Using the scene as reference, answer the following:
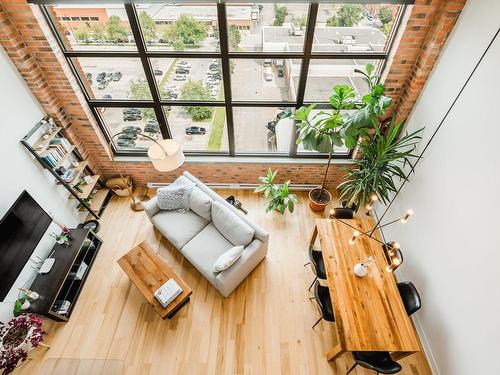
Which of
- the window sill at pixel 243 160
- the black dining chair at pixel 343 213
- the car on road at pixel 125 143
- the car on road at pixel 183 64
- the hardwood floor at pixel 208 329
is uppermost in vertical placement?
the car on road at pixel 183 64

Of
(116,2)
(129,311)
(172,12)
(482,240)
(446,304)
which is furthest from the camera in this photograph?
(129,311)

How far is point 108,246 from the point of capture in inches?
173

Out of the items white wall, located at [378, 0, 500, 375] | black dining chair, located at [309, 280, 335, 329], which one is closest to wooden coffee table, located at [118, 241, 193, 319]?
black dining chair, located at [309, 280, 335, 329]

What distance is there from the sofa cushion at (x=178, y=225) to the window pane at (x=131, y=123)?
4.40 feet

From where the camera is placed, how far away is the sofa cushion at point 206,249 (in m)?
3.66

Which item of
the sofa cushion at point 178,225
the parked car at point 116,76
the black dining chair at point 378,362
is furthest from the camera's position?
the sofa cushion at point 178,225

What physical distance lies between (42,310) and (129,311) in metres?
0.95

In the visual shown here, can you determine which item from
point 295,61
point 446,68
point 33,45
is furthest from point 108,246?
point 446,68

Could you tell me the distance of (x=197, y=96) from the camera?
412 cm

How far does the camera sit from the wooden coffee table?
340 centimetres

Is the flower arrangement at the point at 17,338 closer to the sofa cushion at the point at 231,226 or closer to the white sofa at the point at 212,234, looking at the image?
the white sofa at the point at 212,234

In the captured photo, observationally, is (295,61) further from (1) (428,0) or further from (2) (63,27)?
(2) (63,27)

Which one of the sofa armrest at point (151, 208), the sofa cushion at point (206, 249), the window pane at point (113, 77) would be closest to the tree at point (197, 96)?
the window pane at point (113, 77)

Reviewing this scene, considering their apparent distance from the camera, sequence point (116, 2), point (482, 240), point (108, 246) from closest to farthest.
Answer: point (482, 240), point (116, 2), point (108, 246)
